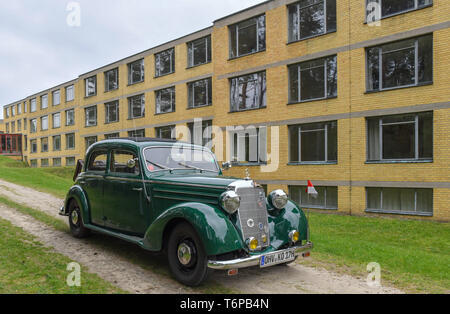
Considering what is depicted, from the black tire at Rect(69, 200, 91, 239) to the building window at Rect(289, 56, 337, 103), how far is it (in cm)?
1103

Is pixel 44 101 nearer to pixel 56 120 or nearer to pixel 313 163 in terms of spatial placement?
pixel 56 120

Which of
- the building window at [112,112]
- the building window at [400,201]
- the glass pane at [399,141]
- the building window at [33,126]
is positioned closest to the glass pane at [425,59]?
the glass pane at [399,141]

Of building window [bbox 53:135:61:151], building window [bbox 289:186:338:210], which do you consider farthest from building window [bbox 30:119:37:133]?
building window [bbox 289:186:338:210]

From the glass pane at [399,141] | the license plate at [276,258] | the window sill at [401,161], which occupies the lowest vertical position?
the license plate at [276,258]

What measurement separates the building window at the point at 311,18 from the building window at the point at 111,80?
1739cm

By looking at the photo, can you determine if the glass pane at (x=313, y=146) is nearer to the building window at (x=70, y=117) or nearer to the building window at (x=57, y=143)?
the building window at (x=70, y=117)

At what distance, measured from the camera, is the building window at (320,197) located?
14.5m

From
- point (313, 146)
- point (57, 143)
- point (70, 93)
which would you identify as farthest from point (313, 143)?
point (57, 143)

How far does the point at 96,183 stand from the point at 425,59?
1191cm

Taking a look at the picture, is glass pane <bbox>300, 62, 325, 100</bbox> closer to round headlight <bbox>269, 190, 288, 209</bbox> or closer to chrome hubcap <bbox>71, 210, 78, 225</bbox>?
round headlight <bbox>269, 190, 288, 209</bbox>

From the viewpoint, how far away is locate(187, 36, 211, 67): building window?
70.5 feet

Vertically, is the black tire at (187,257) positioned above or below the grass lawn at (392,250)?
above
